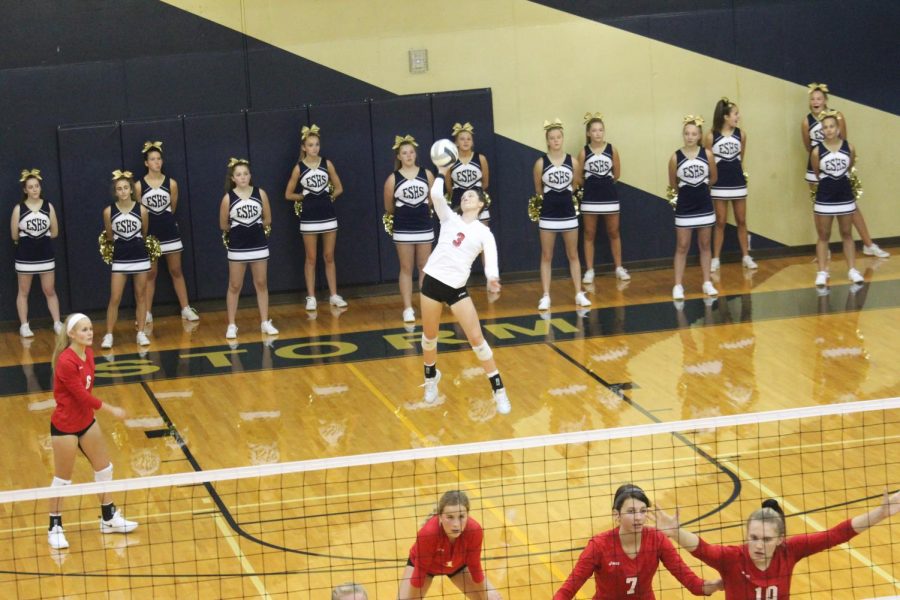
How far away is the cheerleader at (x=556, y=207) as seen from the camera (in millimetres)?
16422

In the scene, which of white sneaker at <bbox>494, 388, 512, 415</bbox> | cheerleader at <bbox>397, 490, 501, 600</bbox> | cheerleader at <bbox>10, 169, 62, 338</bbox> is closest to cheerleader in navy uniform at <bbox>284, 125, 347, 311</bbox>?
cheerleader at <bbox>10, 169, 62, 338</bbox>

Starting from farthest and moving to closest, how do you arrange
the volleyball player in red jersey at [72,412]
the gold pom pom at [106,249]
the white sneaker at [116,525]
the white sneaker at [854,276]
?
the white sneaker at [854,276] → the gold pom pom at [106,249] → the white sneaker at [116,525] → the volleyball player in red jersey at [72,412]

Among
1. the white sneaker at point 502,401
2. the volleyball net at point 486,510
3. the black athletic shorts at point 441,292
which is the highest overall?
the black athletic shorts at point 441,292

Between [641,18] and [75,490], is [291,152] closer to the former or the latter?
[641,18]

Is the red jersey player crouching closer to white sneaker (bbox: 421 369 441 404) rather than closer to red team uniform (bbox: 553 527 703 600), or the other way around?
red team uniform (bbox: 553 527 703 600)

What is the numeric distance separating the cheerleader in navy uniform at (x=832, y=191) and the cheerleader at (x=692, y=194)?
1.35 m

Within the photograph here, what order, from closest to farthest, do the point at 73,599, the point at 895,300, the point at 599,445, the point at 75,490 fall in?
the point at 75,490, the point at 73,599, the point at 599,445, the point at 895,300

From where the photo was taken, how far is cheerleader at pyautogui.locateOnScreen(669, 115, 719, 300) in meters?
16.5

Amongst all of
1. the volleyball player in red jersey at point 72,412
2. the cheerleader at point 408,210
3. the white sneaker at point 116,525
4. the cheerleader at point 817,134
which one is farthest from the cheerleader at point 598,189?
the white sneaker at point 116,525

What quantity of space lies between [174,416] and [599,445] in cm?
429

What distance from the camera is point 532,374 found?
13602 mm

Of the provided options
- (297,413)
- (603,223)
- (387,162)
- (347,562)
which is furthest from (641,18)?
(347,562)

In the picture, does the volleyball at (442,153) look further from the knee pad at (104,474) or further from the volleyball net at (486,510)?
the knee pad at (104,474)

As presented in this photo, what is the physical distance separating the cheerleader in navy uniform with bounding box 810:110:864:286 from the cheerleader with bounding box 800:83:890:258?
1.33 m
